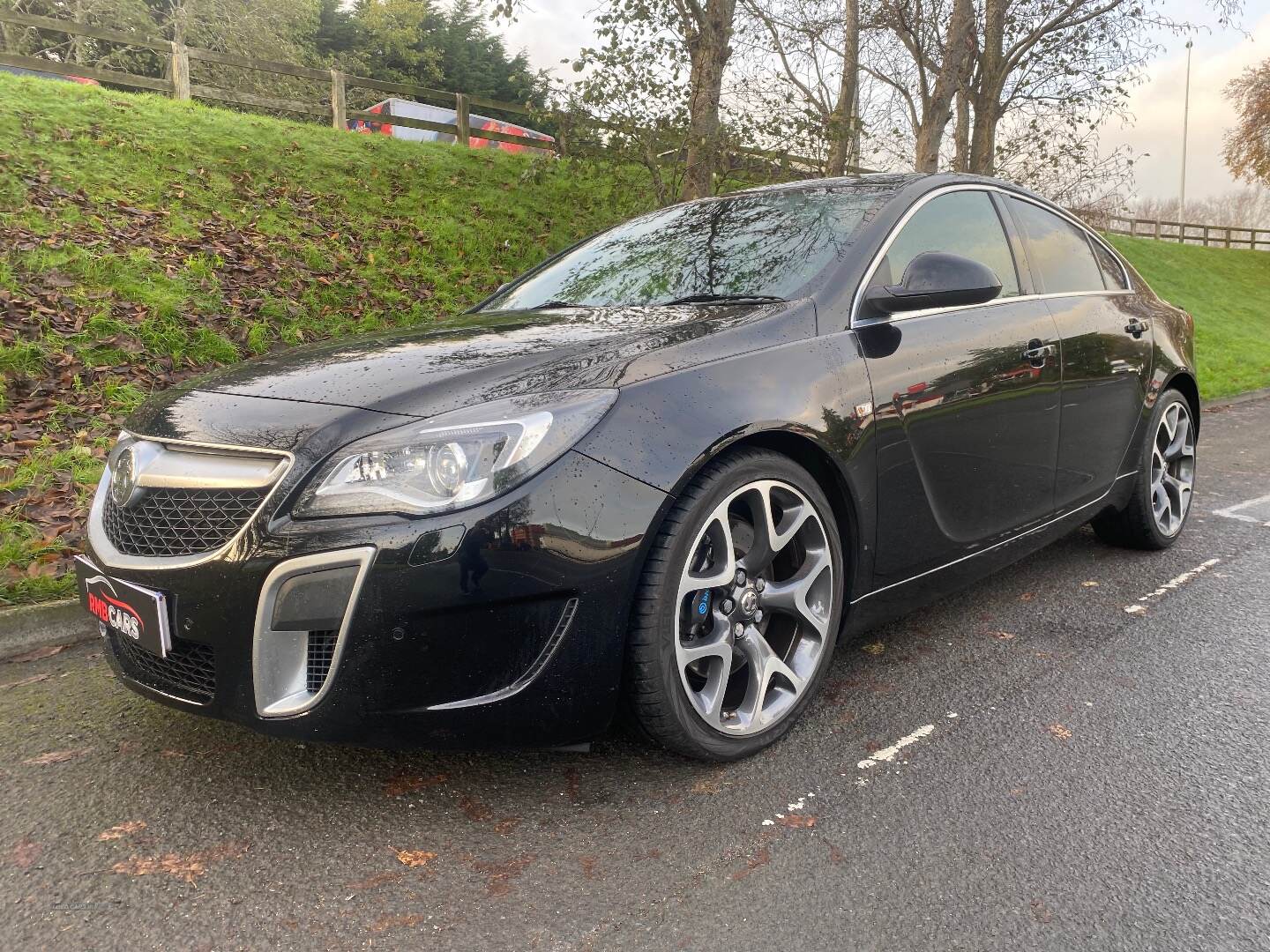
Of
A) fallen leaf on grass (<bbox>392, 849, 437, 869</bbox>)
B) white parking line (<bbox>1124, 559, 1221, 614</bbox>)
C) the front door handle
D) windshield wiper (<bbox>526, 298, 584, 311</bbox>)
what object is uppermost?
windshield wiper (<bbox>526, 298, 584, 311</bbox>)

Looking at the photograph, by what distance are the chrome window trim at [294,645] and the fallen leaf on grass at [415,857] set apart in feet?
1.23

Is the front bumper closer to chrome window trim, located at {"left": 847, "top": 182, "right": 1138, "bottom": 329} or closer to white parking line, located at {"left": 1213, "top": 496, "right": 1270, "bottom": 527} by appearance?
chrome window trim, located at {"left": 847, "top": 182, "right": 1138, "bottom": 329}

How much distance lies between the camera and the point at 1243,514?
516cm

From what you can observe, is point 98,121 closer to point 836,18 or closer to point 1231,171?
point 836,18

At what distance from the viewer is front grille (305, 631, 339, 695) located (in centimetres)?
195

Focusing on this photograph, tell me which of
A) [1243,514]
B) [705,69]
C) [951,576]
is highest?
[705,69]

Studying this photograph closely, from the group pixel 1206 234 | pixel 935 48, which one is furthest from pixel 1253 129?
pixel 935 48

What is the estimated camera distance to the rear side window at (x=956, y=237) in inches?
117

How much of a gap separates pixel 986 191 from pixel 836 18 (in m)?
12.5

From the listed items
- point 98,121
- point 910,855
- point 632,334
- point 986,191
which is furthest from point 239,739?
point 98,121

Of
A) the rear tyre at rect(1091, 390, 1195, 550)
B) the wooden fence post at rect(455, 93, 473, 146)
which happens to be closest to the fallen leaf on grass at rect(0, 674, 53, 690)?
the rear tyre at rect(1091, 390, 1195, 550)

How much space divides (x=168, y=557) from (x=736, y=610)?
4.36 feet

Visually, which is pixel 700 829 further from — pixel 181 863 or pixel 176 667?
pixel 176 667

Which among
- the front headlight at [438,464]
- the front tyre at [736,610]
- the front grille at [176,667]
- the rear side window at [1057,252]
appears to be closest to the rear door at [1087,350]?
the rear side window at [1057,252]
